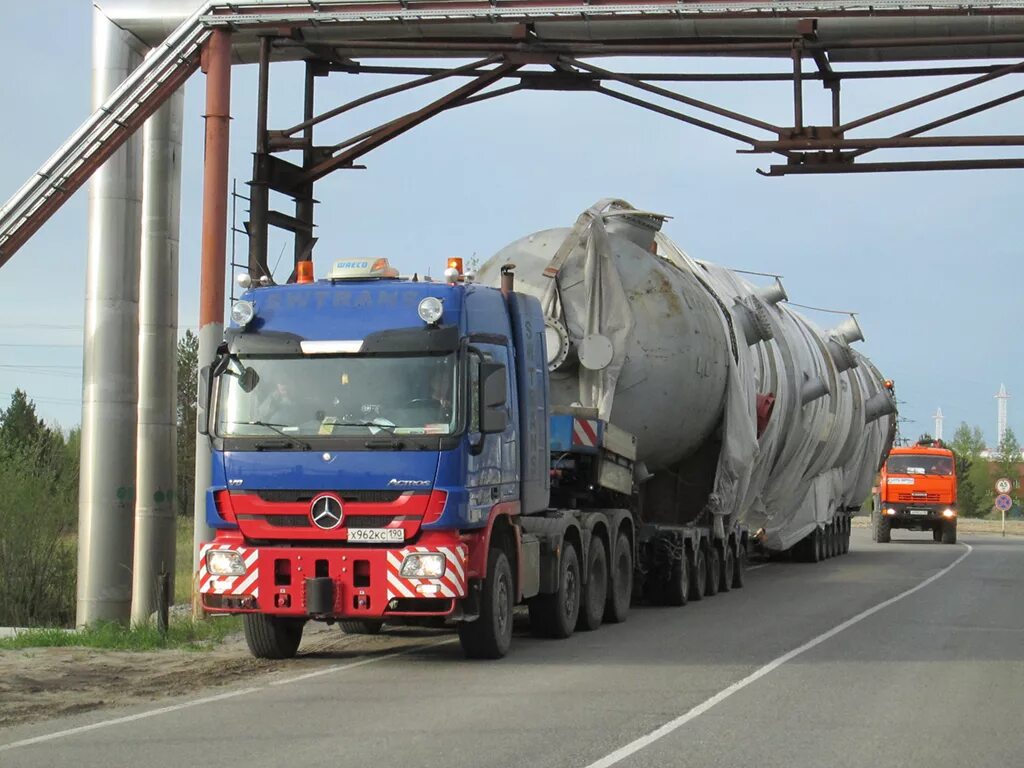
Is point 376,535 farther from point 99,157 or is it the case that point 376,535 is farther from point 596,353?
point 99,157

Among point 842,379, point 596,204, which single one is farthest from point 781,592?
point 842,379

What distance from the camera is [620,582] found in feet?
56.7

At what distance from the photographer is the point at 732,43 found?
60.1 feet

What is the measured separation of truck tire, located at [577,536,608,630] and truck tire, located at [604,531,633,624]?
0.14 meters

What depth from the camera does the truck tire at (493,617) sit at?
507 inches

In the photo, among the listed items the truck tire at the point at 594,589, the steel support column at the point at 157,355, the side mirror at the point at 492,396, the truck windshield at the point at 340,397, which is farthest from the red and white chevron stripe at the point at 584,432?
the steel support column at the point at 157,355

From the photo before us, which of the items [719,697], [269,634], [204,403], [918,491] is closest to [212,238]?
[204,403]

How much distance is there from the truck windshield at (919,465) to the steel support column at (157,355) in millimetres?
30384

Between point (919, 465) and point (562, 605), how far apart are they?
32.5 m

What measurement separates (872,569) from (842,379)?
4.07m

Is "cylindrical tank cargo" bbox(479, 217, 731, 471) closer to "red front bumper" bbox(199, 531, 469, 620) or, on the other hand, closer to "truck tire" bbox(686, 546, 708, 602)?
"truck tire" bbox(686, 546, 708, 602)

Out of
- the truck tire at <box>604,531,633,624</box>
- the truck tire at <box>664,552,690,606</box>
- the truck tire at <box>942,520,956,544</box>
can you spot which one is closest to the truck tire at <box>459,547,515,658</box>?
the truck tire at <box>604,531,633,624</box>

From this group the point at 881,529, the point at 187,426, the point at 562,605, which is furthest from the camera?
the point at 187,426

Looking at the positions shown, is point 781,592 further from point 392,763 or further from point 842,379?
point 392,763
